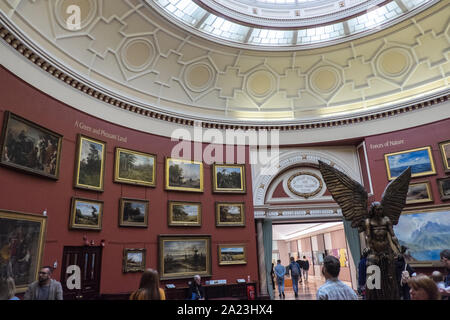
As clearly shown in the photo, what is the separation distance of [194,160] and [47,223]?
7.09 metres

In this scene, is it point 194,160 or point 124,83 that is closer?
point 124,83

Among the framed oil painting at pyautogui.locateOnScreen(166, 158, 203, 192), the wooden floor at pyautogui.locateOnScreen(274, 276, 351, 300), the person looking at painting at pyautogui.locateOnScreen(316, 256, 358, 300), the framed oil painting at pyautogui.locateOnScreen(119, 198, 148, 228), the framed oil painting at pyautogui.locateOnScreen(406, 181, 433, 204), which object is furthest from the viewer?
the wooden floor at pyautogui.locateOnScreen(274, 276, 351, 300)

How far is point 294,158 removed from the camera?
56.4ft

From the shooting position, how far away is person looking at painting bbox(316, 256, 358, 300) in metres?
3.42

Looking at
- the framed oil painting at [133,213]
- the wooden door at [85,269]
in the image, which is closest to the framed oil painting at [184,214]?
the framed oil painting at [133,213]

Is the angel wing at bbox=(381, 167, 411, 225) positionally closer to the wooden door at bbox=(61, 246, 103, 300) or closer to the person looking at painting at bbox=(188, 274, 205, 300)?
the person looking at painting at bbox=(188, 274, 205, 300)

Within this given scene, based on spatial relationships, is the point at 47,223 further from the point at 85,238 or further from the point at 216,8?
the point at 216,8

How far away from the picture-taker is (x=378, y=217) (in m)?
5.47

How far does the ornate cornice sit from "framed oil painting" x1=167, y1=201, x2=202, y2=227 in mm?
4085

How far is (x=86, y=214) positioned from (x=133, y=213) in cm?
202

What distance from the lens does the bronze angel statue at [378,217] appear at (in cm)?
493

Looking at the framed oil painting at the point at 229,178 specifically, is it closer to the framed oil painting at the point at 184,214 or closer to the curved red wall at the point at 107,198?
the curved red wall at the point at 107,198


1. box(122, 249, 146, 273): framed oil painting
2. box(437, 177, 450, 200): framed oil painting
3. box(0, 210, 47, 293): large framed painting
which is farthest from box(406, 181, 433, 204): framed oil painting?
box(0, 210, 47, 293): large framed painting
